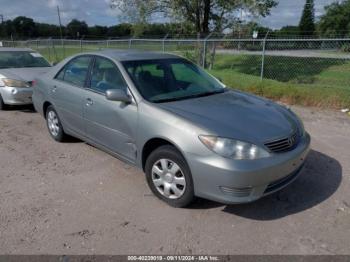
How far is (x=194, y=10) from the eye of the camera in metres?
14.3

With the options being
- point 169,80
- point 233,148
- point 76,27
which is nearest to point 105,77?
point 169,80

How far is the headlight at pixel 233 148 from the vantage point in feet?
10.2

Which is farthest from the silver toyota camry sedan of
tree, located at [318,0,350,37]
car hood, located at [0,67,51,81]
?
tree, located at [318,0,350,37]

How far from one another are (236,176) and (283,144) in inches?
26.3

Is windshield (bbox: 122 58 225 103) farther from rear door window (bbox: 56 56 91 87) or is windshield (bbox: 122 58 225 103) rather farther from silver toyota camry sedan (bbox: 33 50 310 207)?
rear door window (bbox: 56 56 91 87)

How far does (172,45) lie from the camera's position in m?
15.0

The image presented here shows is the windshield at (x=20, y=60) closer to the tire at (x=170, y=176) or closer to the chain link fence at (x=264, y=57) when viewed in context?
the chain link fence at (x=264, y=57)

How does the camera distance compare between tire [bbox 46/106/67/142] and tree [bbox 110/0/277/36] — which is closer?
tire [bbox 46/106/67/142]

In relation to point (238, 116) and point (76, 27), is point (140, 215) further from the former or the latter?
point (76, 27)

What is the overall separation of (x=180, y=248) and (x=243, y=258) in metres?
0.53

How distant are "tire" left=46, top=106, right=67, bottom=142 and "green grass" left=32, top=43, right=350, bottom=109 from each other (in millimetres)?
5483

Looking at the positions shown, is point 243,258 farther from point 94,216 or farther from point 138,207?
point 94,216

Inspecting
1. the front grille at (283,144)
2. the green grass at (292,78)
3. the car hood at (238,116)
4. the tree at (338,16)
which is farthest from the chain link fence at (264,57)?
the tree at (338,16)

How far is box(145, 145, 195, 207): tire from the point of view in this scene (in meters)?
3.36
